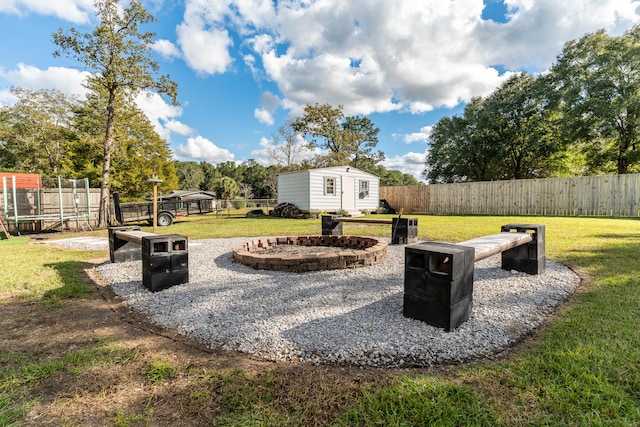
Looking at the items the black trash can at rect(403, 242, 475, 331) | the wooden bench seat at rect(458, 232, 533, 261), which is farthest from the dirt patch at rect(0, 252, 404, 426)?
the wooden bench seat at rect(458, 232, 533, 261)

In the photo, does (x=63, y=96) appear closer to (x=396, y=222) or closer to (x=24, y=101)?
(x=24, y=101)

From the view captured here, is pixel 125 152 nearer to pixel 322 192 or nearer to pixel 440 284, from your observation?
pixel 322 192

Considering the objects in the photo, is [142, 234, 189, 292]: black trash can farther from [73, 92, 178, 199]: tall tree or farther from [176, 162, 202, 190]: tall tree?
[176, 162, 202, 190]: tall tree

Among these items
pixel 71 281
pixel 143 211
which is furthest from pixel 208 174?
pixel 71 281

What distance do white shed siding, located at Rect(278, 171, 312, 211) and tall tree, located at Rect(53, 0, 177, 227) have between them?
24.6 ft

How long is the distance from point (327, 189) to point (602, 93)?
1655 cm

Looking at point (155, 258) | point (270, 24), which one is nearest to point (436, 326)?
point (155, 258)

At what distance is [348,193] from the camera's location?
1748 cm

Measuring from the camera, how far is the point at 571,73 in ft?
57.5

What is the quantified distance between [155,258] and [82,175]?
17.3 meters

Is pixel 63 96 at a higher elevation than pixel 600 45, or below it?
below

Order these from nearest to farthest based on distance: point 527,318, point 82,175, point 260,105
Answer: point 527,318 < point 82,175 < point 260,105

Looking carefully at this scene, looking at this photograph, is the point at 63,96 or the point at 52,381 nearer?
the point at 52,381

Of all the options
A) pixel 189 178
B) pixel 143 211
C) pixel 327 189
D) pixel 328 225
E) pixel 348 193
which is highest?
pixel 189 178
